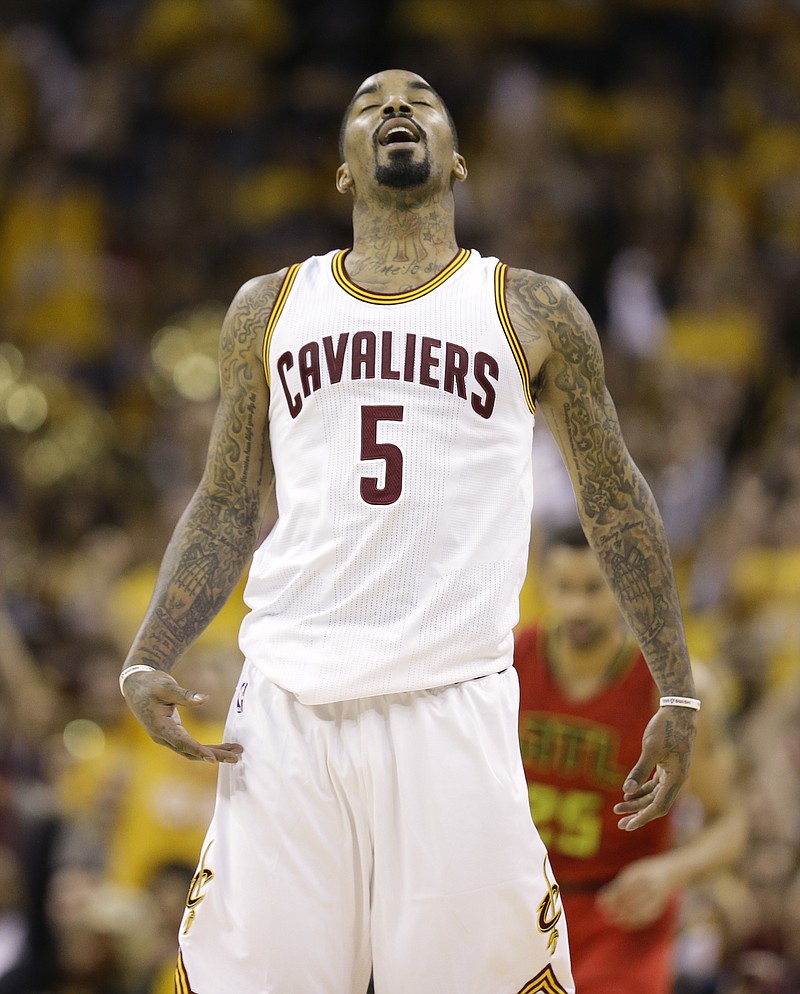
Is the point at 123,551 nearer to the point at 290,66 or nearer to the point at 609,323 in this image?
the point at 609,323

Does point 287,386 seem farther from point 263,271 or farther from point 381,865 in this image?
point 263,271

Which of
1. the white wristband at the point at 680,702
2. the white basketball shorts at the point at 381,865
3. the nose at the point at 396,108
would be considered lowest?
the white basketball shorts at the point at 381,865

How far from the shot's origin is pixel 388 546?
3.34 metres

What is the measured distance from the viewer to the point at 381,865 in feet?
10.7

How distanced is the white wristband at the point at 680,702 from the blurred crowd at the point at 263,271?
2.70 metres

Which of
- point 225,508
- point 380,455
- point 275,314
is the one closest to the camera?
point 380,455

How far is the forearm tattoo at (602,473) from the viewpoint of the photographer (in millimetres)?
3529

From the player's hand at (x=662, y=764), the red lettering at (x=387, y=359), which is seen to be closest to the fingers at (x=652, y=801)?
the player's hand at (x=662, y=764)

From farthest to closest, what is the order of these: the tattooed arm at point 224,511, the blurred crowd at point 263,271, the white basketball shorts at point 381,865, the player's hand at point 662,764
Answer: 1. the blurred crowd at point 263,271
2. the tattooed arm at point 224,511
3. the player's hand at point 662,764
4. the white basketball shorts at point 381,865

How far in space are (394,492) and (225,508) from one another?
21.1 inches

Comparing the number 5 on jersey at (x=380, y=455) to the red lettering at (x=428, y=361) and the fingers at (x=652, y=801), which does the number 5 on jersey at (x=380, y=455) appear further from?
the fingers at (x=652, y=801)

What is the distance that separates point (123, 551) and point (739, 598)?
11.4ft

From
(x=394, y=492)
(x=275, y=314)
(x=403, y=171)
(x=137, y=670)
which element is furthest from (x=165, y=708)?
(x=403, y=171)

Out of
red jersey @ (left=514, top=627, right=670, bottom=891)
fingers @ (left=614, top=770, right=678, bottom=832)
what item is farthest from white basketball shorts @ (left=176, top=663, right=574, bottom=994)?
red jersey @ (left=514, top=627, right=670, bottom=891)
